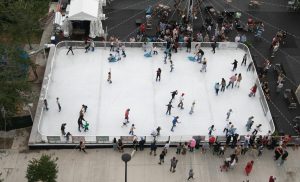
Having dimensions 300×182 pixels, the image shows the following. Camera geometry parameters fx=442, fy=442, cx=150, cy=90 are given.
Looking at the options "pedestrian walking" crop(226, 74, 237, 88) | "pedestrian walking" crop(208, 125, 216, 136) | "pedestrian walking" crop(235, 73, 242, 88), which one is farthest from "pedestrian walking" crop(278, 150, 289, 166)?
"pedestrian walking" crop(226, 74, 237, 88)

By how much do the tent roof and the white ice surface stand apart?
243 centimetres

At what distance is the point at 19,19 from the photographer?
90.7 feet

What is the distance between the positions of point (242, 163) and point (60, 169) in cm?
971

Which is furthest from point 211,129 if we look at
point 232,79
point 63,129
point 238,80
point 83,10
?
point 83,10

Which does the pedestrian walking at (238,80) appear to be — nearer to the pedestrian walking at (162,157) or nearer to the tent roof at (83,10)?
the pedestrian walking at (162,157)

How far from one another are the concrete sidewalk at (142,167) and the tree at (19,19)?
27.1ft

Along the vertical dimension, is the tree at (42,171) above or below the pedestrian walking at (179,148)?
below

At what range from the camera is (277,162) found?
24.1 metres

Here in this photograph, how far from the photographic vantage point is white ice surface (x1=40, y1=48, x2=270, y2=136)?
25.4m

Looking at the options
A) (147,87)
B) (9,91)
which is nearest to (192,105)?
(147,87)

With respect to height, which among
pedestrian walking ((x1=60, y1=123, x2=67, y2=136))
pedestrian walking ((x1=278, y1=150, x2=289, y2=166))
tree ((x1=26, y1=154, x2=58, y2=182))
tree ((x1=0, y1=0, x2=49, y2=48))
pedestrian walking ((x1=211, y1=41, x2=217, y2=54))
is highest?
tree ((x1=0, y1=0, x2=49, y2=48))

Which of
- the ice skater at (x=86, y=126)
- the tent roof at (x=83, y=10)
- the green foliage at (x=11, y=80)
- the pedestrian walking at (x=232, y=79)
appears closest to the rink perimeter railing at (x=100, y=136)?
the ice skater at (x=86, y=126)

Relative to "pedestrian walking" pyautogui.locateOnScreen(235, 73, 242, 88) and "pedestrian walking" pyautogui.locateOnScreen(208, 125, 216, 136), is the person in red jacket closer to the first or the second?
"pedestrian walking" pyautogui.locateOnScreen(208, 125, 216, 136)

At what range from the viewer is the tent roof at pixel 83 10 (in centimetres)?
3092
